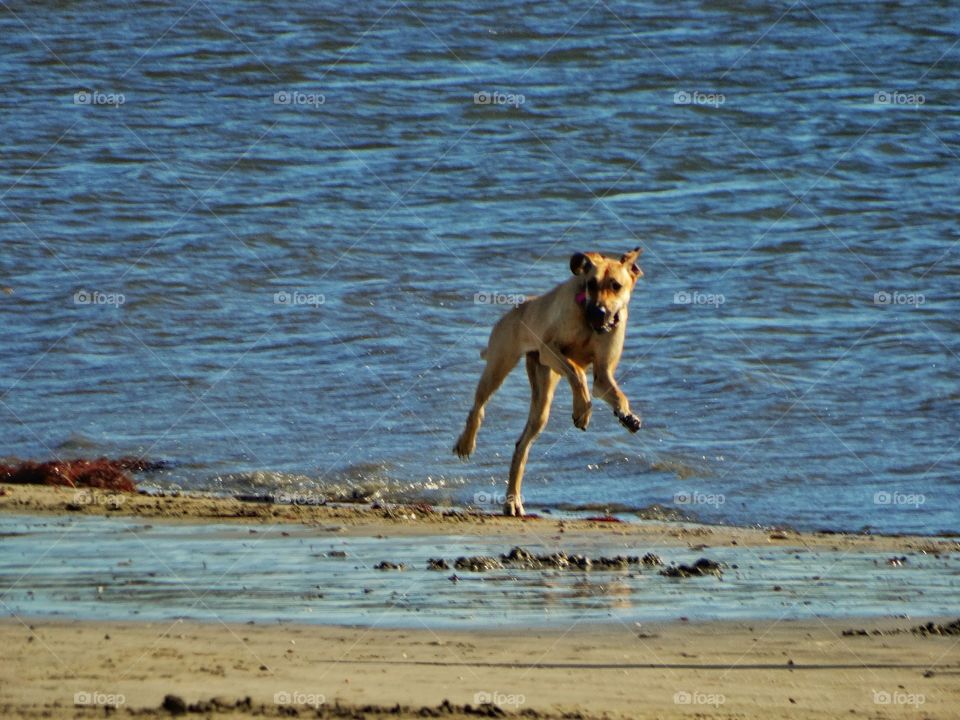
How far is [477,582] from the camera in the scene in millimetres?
9406

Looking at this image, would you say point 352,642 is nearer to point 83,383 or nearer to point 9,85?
point 83,383

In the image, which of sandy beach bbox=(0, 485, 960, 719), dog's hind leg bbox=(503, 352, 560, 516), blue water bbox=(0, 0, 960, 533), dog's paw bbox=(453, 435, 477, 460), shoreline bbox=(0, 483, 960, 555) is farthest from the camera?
blue water bbox=(0, 0, 960, 533)

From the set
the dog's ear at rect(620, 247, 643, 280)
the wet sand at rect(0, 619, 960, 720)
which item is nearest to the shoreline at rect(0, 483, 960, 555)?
the dog's ear at rect(620, 247, 643, 280)

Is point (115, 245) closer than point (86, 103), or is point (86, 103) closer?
point (115, 245)

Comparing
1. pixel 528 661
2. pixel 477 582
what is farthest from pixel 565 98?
pixel 528 661

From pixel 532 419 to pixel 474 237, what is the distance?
9872 mm

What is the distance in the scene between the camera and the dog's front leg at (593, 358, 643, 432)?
416 inches

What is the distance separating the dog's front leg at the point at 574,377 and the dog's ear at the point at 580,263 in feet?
2.13

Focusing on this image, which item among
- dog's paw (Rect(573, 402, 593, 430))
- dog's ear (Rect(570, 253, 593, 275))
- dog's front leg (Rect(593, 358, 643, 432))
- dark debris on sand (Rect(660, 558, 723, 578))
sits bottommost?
dark debris on sand (Rect(660, 558, 723, 578))

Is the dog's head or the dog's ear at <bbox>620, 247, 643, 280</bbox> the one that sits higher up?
the dog's ear at <bbox>620, 247, 643, 280</bbox>

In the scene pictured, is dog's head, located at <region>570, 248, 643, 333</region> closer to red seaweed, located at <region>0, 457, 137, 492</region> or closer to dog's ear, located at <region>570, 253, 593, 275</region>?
dog's ear, located at <region>570, 253, 593, 275</region>

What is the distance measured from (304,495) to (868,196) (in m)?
12.8

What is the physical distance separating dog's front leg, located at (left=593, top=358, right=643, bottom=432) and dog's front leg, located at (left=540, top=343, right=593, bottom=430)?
0.09 metres

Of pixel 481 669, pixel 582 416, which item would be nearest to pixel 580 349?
pixel 582 416
